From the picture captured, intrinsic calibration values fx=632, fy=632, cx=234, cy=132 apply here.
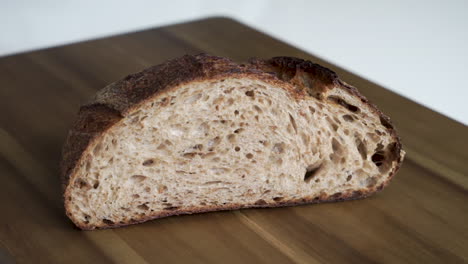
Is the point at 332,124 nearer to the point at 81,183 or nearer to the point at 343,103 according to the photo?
the point at 343,103

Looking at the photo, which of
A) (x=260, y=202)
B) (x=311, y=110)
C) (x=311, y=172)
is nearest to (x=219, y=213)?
(x=260, y=202)

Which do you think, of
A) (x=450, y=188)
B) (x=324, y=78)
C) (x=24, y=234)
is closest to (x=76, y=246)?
(x=24, y=234)

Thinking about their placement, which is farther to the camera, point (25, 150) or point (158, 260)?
point (25, 150)

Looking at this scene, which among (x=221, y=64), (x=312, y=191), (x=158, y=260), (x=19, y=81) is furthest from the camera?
(x=19, y=81)

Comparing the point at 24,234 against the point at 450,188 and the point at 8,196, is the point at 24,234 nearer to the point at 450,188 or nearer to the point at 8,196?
the point at 8,196

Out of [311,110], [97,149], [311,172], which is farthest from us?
[311,172]

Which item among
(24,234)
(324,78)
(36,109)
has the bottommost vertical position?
(24,234)
